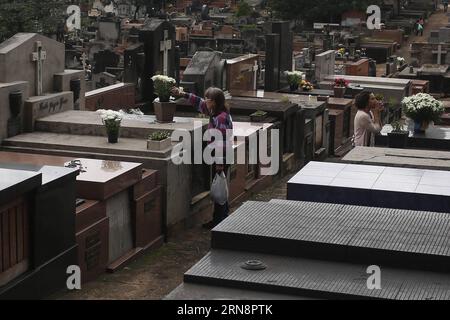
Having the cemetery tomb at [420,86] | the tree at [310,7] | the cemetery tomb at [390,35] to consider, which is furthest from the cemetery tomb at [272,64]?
the tree at [310,7]

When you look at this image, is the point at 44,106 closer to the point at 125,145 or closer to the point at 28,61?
the point at 28,61

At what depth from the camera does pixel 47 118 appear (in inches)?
511

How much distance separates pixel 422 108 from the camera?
1395cm

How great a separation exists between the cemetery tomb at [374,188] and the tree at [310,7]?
1701 inches

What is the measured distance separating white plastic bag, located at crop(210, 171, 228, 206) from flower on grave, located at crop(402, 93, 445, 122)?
3.74 meters

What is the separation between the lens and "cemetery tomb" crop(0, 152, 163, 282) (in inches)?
392

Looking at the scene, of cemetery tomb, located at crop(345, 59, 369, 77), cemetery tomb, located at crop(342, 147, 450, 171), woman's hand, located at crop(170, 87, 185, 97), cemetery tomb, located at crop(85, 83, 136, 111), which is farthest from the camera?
cemetery tomb, located at crop(345, 59, 369, 77)

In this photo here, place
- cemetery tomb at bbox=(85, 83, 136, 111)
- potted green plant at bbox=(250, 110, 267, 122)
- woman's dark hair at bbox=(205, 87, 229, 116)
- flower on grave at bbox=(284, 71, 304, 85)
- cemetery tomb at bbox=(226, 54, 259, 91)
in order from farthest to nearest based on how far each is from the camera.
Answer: flower on grave at bbox=(284, 71, 304, 85)
cemetery tomb at bbox=(226, 54, 259, 91)
cemetery tomb at bbox=(85, 83, 136, 111)
potted green plant at bbox=(250, 110, 267, 122)
woman's dark hair at bbox=(205, 87, 229, 116)

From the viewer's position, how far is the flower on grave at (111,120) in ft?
38.8

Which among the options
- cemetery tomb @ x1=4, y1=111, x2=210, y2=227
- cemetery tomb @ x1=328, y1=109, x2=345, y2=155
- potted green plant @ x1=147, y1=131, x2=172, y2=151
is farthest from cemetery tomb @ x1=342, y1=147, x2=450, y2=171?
cemetery tomb @ x1=328, y1=109, x2=345, y2=155

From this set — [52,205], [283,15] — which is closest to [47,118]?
[52,205]

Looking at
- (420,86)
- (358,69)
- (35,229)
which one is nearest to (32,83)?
(35,229)

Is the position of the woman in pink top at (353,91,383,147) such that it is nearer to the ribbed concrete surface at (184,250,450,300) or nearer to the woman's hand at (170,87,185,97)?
the woman's hand at (170,87,185,97)

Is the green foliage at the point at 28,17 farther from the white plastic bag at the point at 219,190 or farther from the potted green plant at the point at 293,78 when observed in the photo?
the white plastic bag at the point at 219,190
